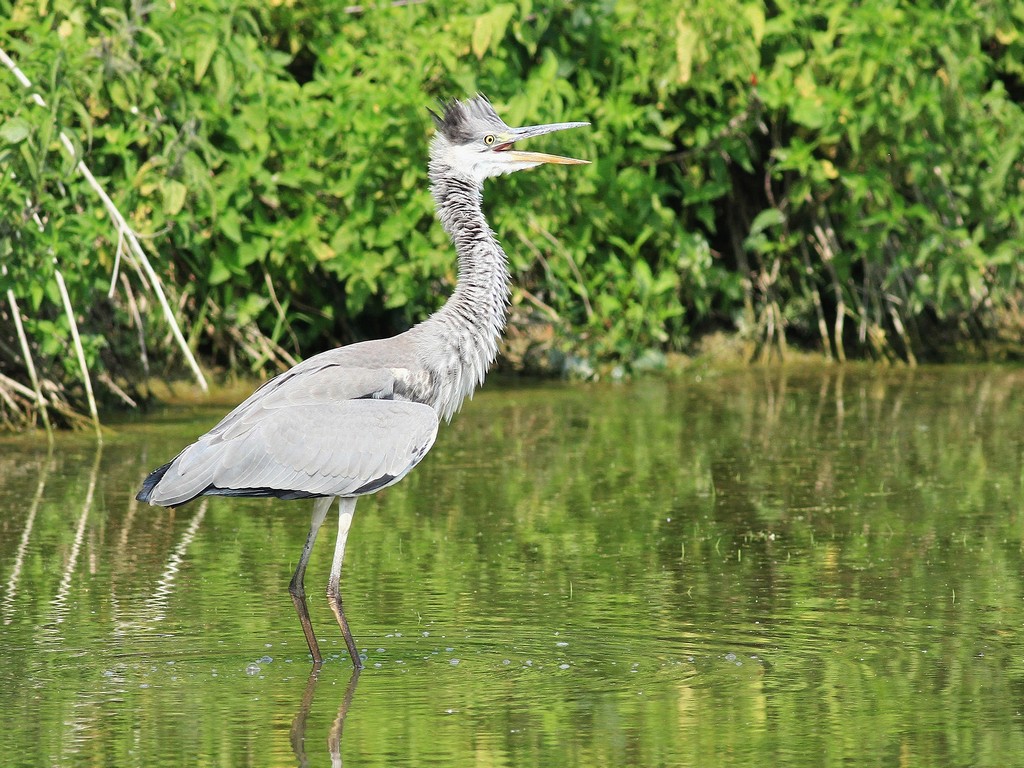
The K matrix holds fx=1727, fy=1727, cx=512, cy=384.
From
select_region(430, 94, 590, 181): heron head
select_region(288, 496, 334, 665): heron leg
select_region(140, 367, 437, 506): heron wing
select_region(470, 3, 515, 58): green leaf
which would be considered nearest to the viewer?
select_region(288, 496, 334, 665): heron leg

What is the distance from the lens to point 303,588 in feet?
22.2

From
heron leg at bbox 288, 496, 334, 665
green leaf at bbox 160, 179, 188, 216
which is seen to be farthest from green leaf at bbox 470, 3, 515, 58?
heron leg at bbox 288, 496, 334, 665

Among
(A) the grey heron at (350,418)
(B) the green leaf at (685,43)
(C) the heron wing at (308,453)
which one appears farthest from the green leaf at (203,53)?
(C) the heron wing at (308,453)

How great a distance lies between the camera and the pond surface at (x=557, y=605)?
17.6 ft

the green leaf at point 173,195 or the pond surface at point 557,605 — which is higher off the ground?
the green leaf at point 173,195

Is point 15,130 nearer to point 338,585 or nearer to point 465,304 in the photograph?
point 465,304

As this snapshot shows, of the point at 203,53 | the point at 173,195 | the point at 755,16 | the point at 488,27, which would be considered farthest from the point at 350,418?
the point at 755,16

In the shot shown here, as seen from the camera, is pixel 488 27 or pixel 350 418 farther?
pixel 488 27

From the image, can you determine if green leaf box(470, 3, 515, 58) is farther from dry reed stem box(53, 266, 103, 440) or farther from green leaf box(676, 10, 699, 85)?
dry reed stem box(53, 266, 103, 440)

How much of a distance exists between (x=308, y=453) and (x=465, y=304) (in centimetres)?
103

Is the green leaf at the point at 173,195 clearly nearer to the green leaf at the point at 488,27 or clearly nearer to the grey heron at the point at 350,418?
the green leaf at the point at 488,27

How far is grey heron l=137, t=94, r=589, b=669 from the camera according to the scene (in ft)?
21.6

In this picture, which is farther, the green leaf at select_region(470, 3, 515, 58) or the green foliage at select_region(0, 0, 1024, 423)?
the green leaf at select_region(470, 3, 515, 58)

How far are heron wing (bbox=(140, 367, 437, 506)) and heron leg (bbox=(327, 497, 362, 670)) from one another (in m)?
0.11
